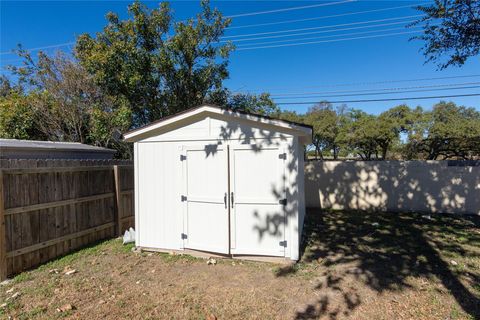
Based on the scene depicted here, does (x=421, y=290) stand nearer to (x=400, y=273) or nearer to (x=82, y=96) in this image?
(x=400, y=273)

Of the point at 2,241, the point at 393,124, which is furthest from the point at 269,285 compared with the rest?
the point at 393,124

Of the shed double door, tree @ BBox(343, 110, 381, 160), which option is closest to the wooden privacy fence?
the shed double door

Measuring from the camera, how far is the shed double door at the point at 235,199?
4762 millimetres

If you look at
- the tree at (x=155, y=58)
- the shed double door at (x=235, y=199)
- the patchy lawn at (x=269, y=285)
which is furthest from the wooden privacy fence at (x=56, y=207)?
the tree at (x=155, y=58)

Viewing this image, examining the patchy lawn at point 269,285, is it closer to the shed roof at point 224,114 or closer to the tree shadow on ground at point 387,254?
the tree shadow on ground at point 387,254

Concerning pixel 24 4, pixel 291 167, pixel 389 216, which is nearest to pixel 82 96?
pixel 24 4

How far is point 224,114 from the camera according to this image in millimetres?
4922

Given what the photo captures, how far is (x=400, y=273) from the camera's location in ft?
13.8

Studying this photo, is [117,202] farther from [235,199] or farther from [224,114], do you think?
[224,114]

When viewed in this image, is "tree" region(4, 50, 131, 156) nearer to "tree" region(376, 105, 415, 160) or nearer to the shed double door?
the shed double door

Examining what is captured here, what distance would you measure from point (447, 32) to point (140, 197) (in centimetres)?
779

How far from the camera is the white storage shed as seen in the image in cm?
473

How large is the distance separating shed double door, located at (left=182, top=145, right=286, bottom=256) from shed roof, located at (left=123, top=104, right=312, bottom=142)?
44 centimetres

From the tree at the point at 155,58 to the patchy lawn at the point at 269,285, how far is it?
17.1ft
